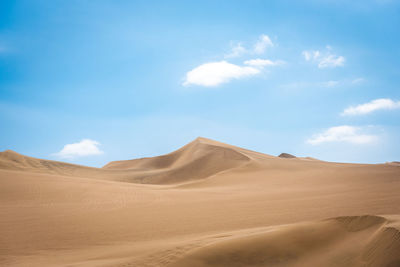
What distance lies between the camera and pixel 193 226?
10039 millimetres

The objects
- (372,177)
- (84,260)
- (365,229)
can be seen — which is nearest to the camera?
(365,229)

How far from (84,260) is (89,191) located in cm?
1072

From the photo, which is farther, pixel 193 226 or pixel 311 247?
pixel 193 226

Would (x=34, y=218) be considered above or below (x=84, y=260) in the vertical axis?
above

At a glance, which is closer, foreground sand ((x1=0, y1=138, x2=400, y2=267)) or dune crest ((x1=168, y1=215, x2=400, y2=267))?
dune crest ((x1=168, y1=215, x2=400, y2=267))

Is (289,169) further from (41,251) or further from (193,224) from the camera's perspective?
(41,251)

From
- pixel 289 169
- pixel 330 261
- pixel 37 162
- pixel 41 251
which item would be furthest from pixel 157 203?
pixel 37 162

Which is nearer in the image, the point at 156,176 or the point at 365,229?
the point at 365,229

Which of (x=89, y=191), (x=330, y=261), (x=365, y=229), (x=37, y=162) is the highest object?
(x=37, y=162)

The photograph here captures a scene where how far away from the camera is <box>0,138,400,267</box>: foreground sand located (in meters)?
6.00

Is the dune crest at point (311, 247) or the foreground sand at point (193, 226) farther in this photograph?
the foreground sand at point (193, 226)

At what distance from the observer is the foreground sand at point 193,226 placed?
600 centimetres

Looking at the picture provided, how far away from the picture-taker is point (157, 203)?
48.3ft

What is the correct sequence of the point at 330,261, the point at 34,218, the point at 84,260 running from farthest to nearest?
the point at 34,218, the point at 84,260, the point at 330,261
